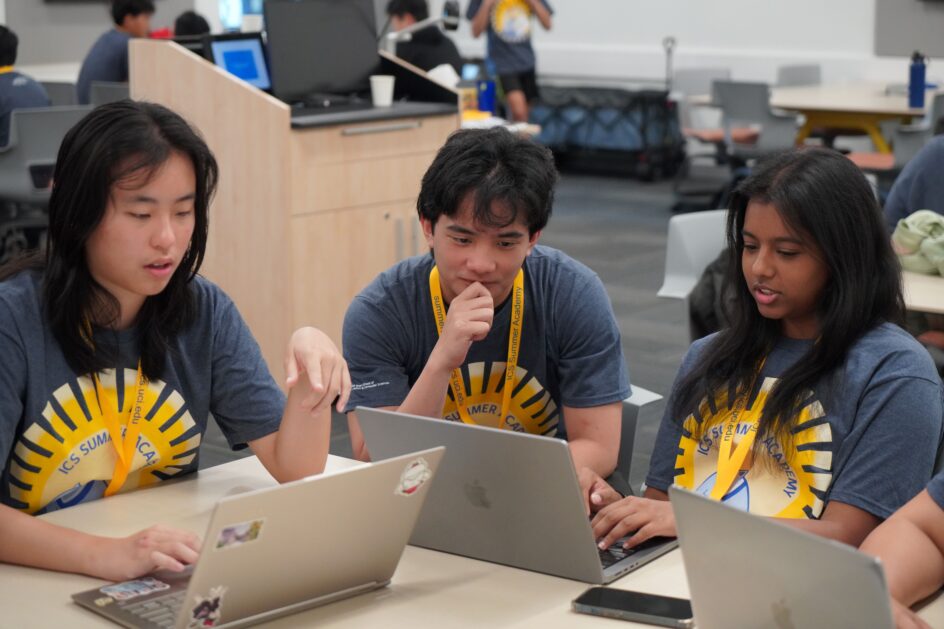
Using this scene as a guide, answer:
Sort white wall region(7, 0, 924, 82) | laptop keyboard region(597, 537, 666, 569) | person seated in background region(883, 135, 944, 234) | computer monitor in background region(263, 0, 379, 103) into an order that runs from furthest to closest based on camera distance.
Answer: white wall region(7, 0, 924, 82)
computer monitor in background region(263, 0, 379, 103)
person seated in background region(883, 135, 944, 234)
laptop keyboard region(597, 537, 666, 569)

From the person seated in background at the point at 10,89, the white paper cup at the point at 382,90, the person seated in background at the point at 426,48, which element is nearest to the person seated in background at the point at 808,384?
the white paper cup at the point at 382,90

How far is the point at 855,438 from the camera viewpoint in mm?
1735

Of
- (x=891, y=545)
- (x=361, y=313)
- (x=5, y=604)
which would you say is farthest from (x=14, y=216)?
(x=891, y=545)

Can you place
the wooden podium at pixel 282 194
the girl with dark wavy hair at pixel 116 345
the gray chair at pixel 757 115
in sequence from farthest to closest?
the gray chair at pixel 757 115 < the wooden podium at pixel 282 194 < the girl with dark wavy hair at pixel 116 345

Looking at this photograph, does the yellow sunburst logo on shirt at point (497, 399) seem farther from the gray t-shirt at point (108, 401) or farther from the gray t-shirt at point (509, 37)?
the gray t-shirt at point (509, 37)

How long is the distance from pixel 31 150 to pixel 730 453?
423cm

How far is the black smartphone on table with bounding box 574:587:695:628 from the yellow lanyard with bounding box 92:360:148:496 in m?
0.76

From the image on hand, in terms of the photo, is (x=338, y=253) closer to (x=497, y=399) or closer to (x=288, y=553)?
(x=497, y=399)

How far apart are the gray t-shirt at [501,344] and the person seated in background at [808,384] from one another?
0.29 m

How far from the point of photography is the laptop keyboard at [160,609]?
57.0 inches

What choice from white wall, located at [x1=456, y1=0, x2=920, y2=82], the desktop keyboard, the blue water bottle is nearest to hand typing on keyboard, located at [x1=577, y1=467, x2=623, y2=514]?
the desktop keyboard

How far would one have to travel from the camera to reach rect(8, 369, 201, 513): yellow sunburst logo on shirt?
1831mm

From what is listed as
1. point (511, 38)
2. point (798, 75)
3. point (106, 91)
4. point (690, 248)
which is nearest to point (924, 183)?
point (690, 248)

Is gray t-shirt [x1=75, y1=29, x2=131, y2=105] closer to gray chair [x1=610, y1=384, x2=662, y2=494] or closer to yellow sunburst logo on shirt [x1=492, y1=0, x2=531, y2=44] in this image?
yellow sunburst logo on shirt [x1=492, y1=0, x2=531, y2=44]
